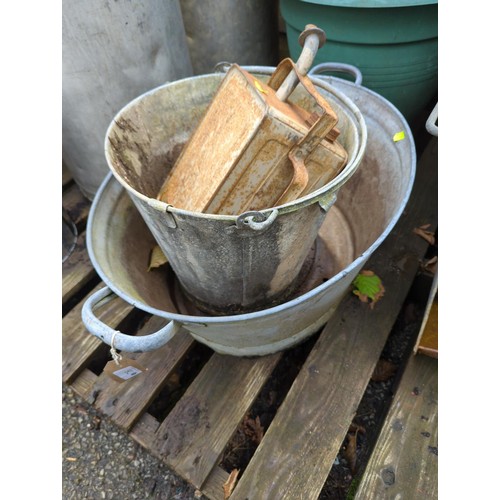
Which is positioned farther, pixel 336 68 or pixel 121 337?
pixel 336 68

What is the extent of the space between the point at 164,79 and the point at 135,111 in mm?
362

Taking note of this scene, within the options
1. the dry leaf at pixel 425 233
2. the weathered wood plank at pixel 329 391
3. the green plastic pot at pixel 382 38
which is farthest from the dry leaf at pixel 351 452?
the green plastic pot at pixel 382 38

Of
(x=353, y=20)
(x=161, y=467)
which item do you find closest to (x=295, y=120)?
(x=353, y=20)

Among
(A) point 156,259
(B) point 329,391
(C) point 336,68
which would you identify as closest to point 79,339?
(A) point 156,259

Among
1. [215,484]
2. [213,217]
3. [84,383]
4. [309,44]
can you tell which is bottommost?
[215,484]

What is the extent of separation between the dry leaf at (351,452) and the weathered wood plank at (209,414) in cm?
34

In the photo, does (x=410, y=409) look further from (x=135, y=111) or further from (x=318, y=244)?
(x=135, y=111)

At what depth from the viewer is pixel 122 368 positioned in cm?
86

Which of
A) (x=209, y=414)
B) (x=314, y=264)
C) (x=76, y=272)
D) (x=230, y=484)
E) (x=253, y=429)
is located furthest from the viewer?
(x=76, y=272)

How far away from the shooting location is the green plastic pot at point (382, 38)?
1204 mm

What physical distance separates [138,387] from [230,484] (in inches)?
15.9

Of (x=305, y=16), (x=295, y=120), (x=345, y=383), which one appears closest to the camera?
(x=295, y=120)

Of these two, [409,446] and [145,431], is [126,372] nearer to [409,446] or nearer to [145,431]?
[145,431]

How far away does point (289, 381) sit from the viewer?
140 cm
